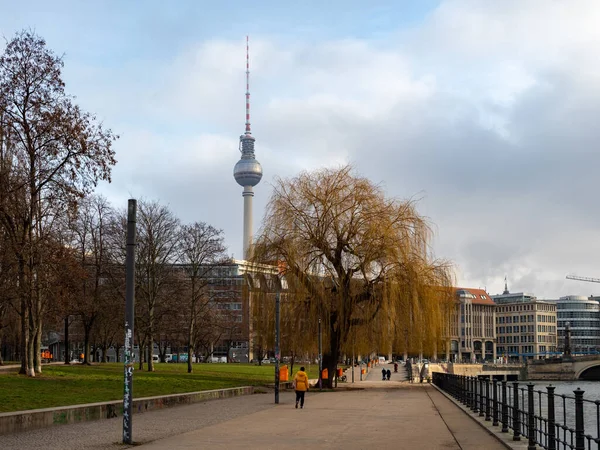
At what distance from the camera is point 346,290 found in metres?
43.8

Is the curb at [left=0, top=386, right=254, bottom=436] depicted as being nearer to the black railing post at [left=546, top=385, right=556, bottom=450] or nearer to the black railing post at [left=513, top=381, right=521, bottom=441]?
the black railing post at [left=513, top=381, right=521, bottom=441]

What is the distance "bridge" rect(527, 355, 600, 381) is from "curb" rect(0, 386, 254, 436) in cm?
12390

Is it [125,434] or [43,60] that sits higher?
[43,60]

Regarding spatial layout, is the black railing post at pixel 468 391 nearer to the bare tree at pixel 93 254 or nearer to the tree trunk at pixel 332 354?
the tree trunk at pixel 332 354

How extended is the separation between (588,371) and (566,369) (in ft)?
26.2

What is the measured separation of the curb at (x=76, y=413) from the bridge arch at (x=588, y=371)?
123554 mm

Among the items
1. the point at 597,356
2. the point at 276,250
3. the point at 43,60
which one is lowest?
the point at 597,356

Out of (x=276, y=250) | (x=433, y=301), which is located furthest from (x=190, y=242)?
(x=433, y=301)

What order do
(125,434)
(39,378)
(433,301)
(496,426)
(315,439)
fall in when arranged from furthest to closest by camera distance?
(433,301) < (39,378) < (496,426) < (315,439) < (125,434)

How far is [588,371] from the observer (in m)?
152

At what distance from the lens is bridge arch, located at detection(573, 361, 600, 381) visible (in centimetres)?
14338

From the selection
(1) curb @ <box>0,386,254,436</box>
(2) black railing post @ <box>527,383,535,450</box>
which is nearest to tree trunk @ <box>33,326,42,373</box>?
(1) curb @ <box>0,386,254,436</box>

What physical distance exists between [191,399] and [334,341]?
1364 cm

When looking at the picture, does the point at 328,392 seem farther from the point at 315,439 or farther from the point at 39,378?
the point at 315,439
